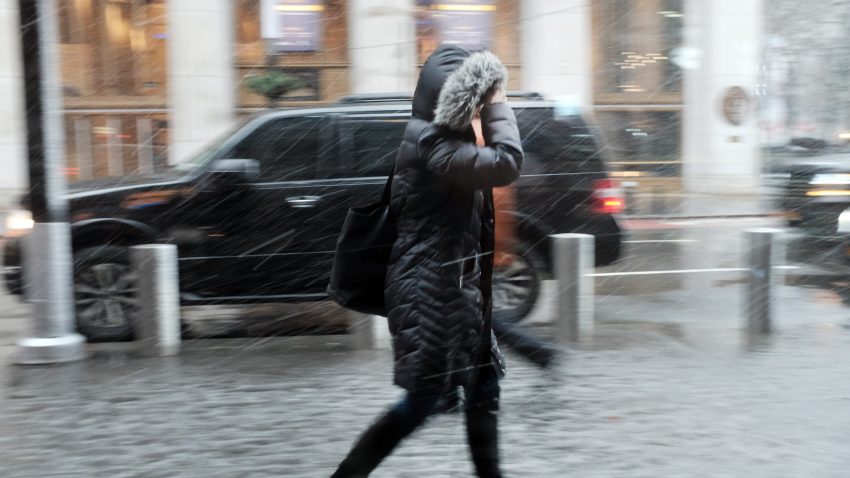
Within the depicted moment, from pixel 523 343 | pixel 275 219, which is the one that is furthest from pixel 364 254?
pixel 275 219

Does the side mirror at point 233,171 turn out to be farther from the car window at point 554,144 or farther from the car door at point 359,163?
the car window at point 554,144

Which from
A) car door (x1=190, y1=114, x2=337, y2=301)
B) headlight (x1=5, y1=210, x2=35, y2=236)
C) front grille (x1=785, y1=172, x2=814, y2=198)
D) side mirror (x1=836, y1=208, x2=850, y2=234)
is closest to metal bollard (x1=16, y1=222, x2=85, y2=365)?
headlight (x1=5, y1=210, x2=35, y2=236)

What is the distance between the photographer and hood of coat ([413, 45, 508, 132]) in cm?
311

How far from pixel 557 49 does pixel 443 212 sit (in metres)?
15.7

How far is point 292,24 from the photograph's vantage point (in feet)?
57.2

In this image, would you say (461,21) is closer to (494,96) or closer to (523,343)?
(523,343)

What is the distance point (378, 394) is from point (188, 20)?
13490 millimetres

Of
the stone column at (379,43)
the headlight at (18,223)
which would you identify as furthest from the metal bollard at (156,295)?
the stone column at (379,43)

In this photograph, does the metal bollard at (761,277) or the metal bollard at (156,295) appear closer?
the metal bollard at (156,295)

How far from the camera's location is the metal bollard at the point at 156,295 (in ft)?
20.5

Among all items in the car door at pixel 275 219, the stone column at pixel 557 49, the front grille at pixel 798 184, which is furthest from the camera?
the stone column at pixel 557 49

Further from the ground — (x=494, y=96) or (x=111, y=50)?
(x=111, y=50)

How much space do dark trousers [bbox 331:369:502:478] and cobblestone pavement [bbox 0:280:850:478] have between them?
591 mm

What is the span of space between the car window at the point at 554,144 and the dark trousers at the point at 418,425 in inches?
161
